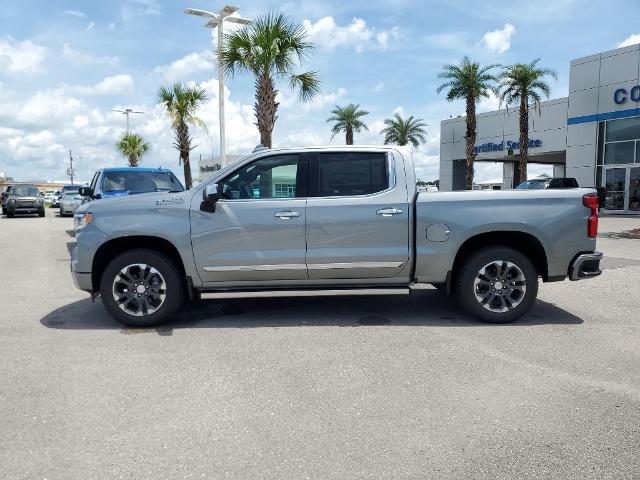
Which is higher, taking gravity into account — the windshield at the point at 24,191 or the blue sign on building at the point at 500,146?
the blue sign on building at the point at 500,146

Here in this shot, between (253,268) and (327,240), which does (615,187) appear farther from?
(253,268)

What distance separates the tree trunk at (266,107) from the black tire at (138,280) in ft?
39.2

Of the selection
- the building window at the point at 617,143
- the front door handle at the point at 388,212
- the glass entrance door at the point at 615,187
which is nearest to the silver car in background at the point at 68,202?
the front door handle at the point at 388,212

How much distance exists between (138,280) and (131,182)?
24.1 ft

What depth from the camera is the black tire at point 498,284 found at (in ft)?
18.9

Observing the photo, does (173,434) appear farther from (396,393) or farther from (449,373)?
(449,373)

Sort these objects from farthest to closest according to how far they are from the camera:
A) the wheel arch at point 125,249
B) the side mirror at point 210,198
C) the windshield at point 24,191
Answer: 1. the windshield at point 24,191
2. the wheel arch at point 125,249
3. the side mirror at point 210,198

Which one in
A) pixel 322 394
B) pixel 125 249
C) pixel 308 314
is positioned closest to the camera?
pixel 322 394

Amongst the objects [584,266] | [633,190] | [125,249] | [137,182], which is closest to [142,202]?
[125,249]

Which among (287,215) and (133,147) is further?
(133,147)

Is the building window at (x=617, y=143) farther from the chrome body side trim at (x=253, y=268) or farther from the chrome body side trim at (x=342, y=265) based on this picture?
the chrome body side trim at (x=253, y=268)

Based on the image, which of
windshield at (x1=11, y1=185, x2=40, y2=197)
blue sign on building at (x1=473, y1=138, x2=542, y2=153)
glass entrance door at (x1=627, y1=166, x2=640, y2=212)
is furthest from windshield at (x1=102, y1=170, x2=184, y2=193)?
blue sign on building at (x1=473, y1=138, x2=542, y2=153)

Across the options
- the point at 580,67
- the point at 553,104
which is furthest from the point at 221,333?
the point at 553,104

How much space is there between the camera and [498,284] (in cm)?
580
